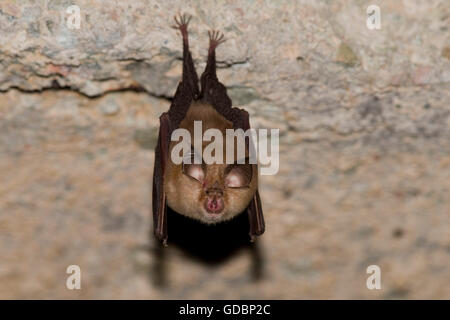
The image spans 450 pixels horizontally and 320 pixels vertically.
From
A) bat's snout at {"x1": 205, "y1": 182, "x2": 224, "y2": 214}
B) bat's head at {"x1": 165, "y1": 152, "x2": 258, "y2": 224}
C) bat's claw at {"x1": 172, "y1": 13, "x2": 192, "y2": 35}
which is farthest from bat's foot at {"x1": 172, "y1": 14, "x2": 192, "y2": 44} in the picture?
bat's snout at {"x1": 205, "y1": 182, "x2": 224, "y2": 214}

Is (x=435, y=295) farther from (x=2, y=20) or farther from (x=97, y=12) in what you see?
(x=2, y=20)

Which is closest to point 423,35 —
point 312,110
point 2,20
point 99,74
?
point 312,110

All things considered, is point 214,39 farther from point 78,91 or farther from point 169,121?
point 78,91

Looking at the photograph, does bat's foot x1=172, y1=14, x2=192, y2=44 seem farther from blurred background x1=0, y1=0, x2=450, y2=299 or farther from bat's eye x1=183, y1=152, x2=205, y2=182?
bat's eye x1=183, y1=152, x2=205, y2=182

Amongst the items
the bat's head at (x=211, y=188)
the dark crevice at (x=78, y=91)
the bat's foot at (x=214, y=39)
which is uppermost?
the bat's foot at (x=214, y=39)

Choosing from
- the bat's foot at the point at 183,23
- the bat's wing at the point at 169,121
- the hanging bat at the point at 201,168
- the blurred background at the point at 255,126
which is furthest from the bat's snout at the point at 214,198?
the bat's foot at the point at 183,23

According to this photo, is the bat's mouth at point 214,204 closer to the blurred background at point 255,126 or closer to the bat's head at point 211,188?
the bat's head at point 211,188

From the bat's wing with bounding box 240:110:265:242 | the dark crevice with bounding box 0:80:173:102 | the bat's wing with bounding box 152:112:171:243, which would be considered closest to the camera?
the bat's wing with bounding box 152:112:171:243
